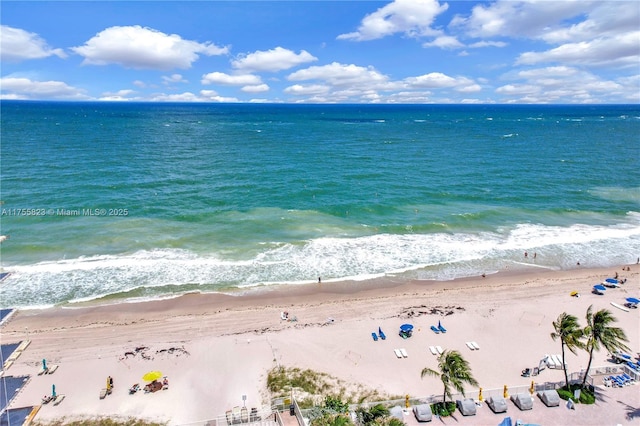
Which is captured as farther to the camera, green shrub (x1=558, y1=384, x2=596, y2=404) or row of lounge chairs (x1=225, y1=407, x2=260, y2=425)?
green shrub (x1=558, y1=384, x2=596, y2=404)

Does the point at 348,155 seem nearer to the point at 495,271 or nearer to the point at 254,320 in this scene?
the point at 495,271

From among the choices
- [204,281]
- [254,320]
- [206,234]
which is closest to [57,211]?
[206,234]

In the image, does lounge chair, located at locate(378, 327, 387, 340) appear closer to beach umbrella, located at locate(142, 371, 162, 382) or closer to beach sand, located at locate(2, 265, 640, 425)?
beach sand, located at locate(2, 265, 640, 425)

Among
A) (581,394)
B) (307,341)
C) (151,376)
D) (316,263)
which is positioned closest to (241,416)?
A: (151,376)

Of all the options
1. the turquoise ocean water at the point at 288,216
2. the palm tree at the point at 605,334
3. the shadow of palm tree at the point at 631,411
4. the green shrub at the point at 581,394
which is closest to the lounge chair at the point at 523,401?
the green shrub at the point at 581,394

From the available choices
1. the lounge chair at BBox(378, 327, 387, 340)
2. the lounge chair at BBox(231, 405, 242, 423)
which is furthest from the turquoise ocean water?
the lounge chair at BBox(231, 405, 242, 423)

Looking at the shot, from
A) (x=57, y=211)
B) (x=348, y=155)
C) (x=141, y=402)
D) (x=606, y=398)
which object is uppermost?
(x=348, y=155)
